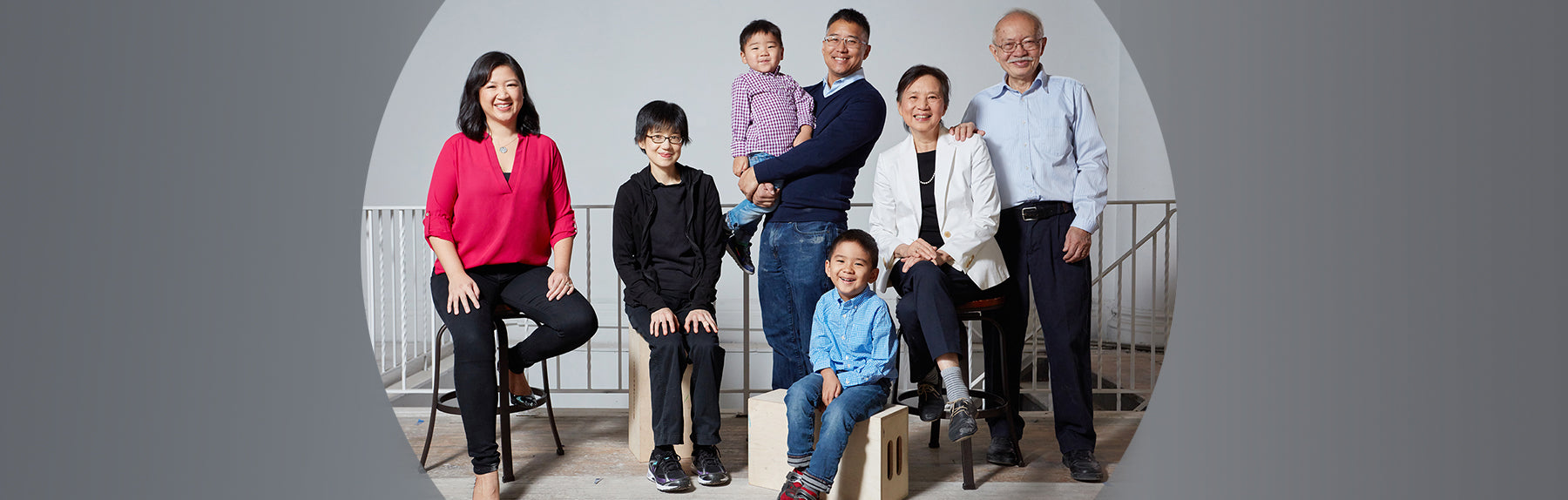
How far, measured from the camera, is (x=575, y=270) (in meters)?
6.76

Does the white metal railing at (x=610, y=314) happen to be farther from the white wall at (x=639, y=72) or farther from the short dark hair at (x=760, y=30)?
the short dark hair at (x=760, y=30)

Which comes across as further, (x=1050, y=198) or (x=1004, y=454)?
(x=1004, y=454)

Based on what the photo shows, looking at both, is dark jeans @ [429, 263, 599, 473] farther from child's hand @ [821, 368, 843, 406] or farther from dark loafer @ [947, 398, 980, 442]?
dark loafer @ [947, 398, 980, 442]

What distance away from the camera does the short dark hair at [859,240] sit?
108 inches

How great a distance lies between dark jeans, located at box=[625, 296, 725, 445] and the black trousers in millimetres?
904

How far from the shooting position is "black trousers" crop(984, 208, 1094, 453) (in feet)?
9.84

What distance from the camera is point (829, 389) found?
2717mm

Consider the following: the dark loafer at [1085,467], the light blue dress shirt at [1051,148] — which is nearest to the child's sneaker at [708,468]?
the dark loafer at [1085,467]

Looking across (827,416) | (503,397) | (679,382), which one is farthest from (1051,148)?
(503,397)

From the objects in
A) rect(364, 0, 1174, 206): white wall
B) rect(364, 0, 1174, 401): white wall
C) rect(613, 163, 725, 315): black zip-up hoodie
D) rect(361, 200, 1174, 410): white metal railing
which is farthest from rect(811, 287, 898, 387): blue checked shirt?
rect(364, 0, 1174, 206): white wall

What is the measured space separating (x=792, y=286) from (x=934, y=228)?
1.55ft

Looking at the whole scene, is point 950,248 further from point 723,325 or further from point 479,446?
point 723,325

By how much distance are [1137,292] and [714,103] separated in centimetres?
318

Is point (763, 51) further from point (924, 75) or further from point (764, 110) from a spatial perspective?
point (924, 75)
